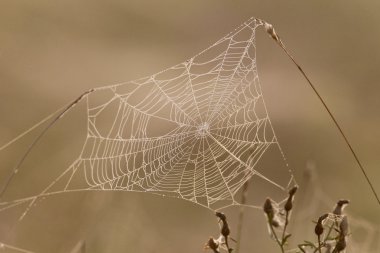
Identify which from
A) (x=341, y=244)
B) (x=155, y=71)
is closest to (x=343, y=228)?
(x=341, y=244)

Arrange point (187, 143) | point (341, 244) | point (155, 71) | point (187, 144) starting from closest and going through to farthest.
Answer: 1. point (341, 244)
2. point (187, 143)
3. point (187, 144)
4. point (155, 71)

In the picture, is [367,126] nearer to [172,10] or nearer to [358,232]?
[358,232]

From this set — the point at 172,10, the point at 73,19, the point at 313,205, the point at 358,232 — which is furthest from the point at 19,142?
the point at 172,10

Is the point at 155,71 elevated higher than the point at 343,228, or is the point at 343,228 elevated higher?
the point at 155,71

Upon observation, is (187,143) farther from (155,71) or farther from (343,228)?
(343,228)

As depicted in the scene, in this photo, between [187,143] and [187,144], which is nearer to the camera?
[187,143]

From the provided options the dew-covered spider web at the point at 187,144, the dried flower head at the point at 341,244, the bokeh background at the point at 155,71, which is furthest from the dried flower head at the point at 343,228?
the bokeh background at the point at 155,71

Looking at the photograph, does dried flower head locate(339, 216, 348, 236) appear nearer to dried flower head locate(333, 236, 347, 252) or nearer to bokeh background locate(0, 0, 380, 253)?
dried flower head locate(333, 236, 347, 252)

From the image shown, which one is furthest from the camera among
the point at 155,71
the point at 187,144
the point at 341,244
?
the point at 155,71

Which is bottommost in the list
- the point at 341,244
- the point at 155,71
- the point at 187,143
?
the point at 341,244
